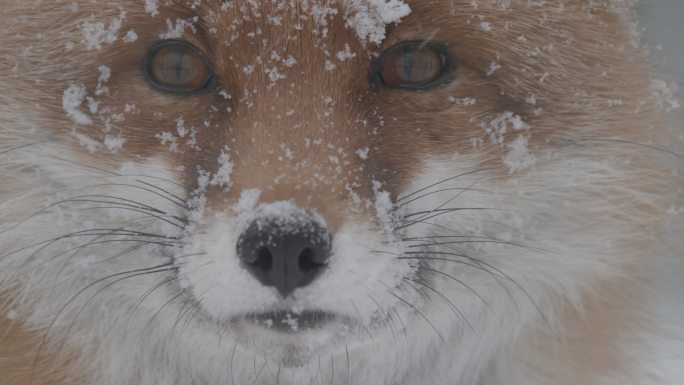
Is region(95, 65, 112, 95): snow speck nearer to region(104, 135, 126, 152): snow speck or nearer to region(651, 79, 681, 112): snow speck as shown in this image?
region(104, 135, 126, 152): snow speck

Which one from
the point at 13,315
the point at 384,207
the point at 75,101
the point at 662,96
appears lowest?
the point at 13,315

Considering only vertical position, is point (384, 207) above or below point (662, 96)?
below

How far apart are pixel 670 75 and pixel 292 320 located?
176 cm

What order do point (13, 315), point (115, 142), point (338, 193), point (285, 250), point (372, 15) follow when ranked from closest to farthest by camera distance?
point (285, 250)
point (338, 193)
point (372, 15)
point (115, 142)
point (13, 315)

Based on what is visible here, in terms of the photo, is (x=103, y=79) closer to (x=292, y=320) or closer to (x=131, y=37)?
(x=131, y=37)

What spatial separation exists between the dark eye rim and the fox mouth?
75 centimetres

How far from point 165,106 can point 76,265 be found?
64 cm

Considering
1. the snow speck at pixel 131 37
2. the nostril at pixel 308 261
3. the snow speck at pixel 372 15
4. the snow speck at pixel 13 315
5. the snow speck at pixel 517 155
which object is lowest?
the snow speck at pixel 13 315

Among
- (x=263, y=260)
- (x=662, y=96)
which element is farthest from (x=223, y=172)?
(x=662, y=96)

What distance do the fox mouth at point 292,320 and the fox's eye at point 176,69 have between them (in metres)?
0.74

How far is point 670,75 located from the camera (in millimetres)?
2990

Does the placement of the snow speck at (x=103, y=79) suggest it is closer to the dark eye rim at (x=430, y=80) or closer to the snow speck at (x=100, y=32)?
the snow speck at (x=100, y=32)

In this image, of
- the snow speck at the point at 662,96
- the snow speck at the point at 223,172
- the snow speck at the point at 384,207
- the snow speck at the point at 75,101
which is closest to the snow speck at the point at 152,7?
the snow speck at the point at 75,101

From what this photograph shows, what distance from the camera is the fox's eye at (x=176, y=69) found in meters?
2.46
